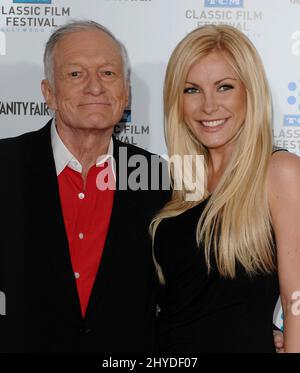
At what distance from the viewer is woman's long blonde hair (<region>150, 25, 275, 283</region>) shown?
1.85m

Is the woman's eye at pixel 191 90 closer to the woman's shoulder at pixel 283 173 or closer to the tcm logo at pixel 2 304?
Answer: the woman's shoulder at pixel 283 173

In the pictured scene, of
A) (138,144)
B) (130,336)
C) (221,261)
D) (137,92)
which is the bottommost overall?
(130,336)

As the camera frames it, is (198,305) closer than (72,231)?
Yes

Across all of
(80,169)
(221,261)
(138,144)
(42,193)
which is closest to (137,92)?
(138,144)

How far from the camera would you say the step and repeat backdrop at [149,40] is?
2.34 m

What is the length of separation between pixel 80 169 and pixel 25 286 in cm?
42

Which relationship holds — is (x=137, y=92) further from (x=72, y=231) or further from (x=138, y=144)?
(x=72, y=231)

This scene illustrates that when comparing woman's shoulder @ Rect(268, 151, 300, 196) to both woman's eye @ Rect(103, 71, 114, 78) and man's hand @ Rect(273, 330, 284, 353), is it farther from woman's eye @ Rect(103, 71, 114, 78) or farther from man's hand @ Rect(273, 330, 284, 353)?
woman's eye @ Rect(103, 71, 114, 78)

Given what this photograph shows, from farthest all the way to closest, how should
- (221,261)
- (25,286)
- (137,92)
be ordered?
(137,92) → (25,286) → (221,261)

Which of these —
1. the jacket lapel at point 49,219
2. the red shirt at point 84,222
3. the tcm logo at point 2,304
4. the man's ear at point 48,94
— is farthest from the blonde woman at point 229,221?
the tcm logo at point 2,304

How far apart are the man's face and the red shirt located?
7.7 inches

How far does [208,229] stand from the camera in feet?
6.18

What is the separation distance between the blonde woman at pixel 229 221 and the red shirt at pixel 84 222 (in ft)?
0.58

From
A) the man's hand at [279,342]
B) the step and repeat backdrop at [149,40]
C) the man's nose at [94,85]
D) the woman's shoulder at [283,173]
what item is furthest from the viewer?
the step and repeat backdrop at [149,40]
